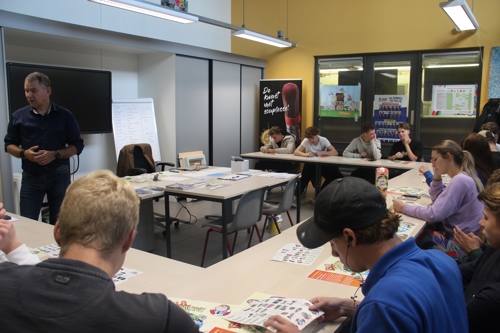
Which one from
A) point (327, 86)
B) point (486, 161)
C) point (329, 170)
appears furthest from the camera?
point (327, 86)

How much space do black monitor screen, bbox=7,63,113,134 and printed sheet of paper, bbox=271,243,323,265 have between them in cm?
402

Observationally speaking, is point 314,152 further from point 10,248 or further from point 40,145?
point 10,248

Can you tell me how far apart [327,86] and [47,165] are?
5.84 meters

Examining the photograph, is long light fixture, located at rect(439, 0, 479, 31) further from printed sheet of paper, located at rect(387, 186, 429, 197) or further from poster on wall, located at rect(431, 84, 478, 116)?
printed sheet of paper, located at rect(387, 186, 429, 197)

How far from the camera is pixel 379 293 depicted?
1.05m

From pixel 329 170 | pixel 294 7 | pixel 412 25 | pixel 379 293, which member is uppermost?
pixel 294 7

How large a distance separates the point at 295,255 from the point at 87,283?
1.49 metres

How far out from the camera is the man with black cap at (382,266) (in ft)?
3.36

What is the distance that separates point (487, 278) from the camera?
1828mm

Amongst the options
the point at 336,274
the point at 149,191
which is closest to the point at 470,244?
the point at 336,274

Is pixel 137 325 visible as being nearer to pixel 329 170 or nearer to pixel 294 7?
pixel 329 170

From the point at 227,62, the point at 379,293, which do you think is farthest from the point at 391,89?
the point at 379,293

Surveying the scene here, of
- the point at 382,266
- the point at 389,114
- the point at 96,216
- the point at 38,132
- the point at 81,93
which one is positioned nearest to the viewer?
the point at 96,216

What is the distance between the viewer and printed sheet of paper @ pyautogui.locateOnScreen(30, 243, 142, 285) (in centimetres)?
191
